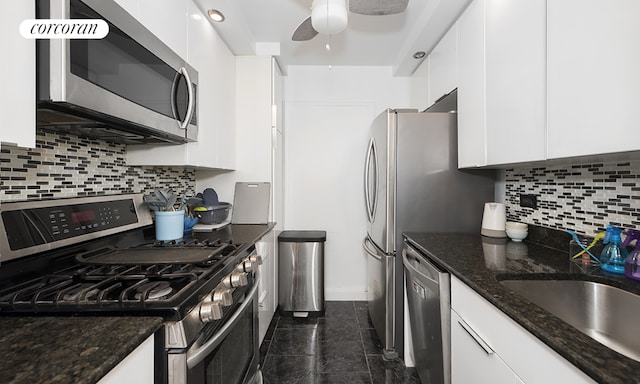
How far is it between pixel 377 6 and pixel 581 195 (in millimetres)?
1414

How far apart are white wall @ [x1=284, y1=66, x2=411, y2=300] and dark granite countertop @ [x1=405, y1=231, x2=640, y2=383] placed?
1.24 meters

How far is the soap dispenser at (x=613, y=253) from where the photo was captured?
105 centimetres

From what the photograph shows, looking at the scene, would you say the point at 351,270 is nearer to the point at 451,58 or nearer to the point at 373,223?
the point at 373,223

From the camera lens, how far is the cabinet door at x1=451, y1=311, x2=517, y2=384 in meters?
0.85

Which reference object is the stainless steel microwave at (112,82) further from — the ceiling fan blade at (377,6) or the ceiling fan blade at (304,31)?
the ceiling fan blade at (377,6)

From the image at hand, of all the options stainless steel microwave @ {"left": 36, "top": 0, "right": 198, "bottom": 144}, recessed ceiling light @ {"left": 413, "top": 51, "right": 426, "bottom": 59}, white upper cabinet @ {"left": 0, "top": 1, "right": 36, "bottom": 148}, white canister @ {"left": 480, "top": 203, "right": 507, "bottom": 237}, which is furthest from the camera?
recessed ceiling light @ {"left": 413, "top": 51, "right": 426, "bottom": 59}

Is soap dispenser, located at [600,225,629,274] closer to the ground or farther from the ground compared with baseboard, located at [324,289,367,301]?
farther from the ground

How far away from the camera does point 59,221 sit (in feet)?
3.55

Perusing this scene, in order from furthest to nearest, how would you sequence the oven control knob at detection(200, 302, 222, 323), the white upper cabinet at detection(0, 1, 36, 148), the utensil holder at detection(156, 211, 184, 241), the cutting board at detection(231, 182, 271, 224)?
the cutting board at detection(231, 182, 271, 224), the utensil holder at detection(156, 211, 184, 241), the oven control knob at detection(200, 302, 222, 323), the white upper cabinet at detection(0, 1, 36, 148)

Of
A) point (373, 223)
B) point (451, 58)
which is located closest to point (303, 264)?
point (373, 223)

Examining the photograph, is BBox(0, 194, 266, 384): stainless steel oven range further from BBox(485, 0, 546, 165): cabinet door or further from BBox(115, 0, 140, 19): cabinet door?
BBox(485, 0, 546, 165): cabinet door

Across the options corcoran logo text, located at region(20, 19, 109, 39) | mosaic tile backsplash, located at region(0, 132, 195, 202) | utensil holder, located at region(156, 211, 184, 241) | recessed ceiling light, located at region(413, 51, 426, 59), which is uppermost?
recessed ceiling light, located at region(413, 51, 426, 59)

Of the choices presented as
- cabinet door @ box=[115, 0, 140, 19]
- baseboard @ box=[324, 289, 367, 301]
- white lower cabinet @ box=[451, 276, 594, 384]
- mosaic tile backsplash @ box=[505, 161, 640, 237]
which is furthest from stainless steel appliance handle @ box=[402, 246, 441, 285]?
cabinet door @ box=[115, 0, 140, 19]

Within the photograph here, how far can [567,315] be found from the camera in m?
1.02
